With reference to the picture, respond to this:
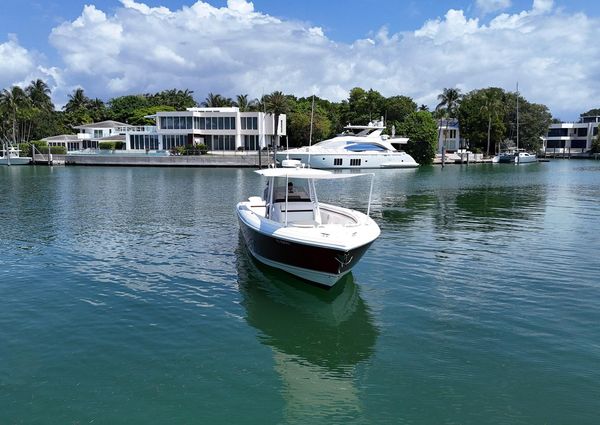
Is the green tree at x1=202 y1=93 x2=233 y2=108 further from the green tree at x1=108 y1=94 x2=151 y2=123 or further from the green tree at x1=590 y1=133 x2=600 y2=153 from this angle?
the green tree at x1=590 y1=133 x2=600 y2=153

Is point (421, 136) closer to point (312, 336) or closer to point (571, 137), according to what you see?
point (571, 137)

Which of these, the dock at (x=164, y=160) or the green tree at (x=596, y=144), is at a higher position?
the green tree at (x=596, y=144)

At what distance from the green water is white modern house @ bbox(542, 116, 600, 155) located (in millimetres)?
135020

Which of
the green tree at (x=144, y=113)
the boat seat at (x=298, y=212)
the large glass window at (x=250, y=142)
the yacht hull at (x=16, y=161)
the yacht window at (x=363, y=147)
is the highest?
the green tree at (x=144, y=113)

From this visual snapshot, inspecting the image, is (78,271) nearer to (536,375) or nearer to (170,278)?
(170,278)

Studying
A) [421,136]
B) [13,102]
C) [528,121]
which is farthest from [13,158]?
[528,121]

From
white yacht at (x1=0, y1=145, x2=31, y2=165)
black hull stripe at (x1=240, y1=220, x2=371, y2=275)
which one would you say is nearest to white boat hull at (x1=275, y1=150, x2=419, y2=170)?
white yacht at (x1=0, y1=145, x2=31, y2=165)

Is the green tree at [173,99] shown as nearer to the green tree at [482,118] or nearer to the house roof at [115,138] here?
the house roof at [115,138]

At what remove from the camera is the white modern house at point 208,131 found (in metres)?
92.6

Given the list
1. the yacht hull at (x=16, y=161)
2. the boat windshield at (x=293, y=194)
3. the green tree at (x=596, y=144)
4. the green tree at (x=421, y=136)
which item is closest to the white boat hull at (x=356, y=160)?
the green tree at (x=421, y=136)

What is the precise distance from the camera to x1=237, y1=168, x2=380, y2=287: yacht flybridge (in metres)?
13.4

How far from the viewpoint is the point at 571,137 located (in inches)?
5640

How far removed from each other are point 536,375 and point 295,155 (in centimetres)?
7022

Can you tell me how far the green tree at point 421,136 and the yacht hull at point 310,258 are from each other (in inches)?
3258
